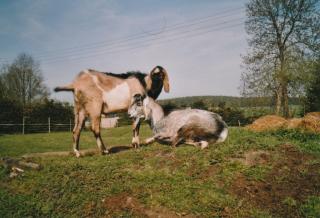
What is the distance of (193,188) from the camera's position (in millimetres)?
6746

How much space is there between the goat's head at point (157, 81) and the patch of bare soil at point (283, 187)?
4.22 m

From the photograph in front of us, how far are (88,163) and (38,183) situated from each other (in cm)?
132

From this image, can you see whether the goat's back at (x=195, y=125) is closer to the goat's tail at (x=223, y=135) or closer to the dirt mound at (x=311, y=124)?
the goat's tail at (x=223, y=135)

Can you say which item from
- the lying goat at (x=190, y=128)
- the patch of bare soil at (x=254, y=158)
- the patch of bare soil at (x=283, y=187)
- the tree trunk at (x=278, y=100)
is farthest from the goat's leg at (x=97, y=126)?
the tree trunk at (x=278, y=100)

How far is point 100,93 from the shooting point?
387 inches

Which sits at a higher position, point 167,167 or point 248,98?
point 248,98

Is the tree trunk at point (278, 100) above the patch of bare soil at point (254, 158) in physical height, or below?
above

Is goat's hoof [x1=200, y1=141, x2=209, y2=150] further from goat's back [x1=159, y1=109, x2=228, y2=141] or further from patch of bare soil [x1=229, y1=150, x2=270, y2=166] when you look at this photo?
patch of bare soil [x1=229, y1=150, x2=270, y2=166]

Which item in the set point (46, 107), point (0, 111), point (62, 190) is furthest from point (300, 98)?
point (62, 190)

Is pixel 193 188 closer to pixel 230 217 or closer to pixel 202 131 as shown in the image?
pixel 230 217

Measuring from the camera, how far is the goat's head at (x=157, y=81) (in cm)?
1055

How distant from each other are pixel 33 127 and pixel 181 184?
3633 cm

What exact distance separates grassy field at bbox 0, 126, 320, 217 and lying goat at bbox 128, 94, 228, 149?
1.05 ft

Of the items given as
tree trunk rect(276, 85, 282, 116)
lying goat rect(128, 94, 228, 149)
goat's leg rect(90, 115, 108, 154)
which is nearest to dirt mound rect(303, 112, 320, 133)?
lying goat rect(128, 94, 228, 149)
